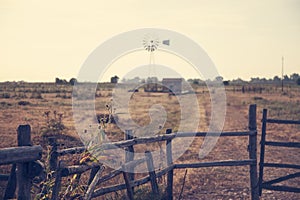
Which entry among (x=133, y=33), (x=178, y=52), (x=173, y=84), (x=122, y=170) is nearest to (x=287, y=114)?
(x=178, y=52)

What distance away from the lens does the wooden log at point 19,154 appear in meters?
3.21

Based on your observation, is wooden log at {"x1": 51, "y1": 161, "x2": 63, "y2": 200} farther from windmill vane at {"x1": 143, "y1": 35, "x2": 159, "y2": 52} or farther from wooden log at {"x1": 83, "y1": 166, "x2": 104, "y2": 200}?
windmill vane at {"x1": 143, "y1": 35, "x2": 159, "y2": 52}

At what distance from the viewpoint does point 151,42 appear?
89.0ft

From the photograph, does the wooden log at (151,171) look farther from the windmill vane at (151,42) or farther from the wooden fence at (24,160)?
the windmill vane at (151,42)

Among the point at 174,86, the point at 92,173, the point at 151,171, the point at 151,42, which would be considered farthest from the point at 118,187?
the point at 174,86

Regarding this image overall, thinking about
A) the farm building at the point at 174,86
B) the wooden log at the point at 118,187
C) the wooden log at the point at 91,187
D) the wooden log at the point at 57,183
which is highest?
the farm building at the point at 174,86

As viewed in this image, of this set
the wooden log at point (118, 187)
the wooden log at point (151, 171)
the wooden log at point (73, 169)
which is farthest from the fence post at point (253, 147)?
the wooden log at point (73, 169)

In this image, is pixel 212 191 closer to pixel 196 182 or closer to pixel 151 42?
pixel 196 182

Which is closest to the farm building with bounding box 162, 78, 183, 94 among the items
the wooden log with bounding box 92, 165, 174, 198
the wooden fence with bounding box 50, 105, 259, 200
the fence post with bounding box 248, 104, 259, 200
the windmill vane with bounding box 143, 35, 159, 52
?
the windmill vane with bounding box 143, 35, 159, 52

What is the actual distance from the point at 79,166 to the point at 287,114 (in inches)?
798

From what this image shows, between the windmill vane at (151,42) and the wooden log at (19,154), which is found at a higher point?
the windmill vane at (151,42)

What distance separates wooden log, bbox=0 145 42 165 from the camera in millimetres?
3205

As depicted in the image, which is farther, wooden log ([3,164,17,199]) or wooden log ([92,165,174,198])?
wooden log ([92,165,174,198])

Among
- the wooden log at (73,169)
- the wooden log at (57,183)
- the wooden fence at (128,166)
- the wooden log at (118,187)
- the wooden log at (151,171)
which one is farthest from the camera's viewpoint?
the wooden log at (151,171)
